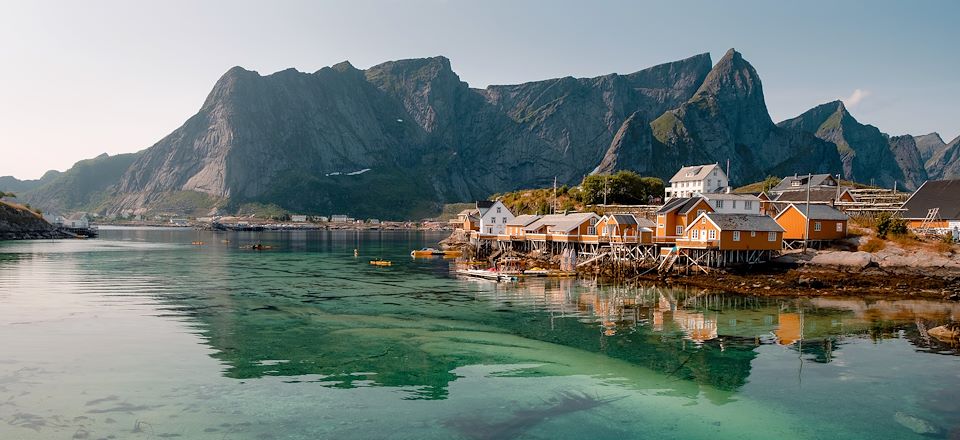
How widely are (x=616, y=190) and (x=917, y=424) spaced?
8914cm

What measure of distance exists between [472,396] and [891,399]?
16.9 metres

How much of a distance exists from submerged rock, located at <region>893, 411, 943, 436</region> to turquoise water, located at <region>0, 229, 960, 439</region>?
4.0 inches

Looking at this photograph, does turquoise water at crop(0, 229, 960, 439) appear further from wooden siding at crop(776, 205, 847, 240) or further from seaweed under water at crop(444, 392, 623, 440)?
wooden siding at crop(776, 205, 847, 240)

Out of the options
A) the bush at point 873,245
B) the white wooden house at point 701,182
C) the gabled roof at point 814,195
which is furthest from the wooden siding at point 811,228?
the white wooden house at point 701,182

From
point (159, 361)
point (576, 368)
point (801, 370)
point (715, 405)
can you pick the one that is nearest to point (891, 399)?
point (801, 370)

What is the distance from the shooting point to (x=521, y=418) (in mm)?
20203

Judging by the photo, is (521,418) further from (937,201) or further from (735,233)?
(937,201)

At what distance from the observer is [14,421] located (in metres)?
19.3

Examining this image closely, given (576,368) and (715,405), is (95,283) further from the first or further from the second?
(715,405)

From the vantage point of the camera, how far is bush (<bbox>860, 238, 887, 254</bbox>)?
194 feet

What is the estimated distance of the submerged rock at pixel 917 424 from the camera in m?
19.6

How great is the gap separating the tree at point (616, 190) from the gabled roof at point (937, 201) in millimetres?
44167

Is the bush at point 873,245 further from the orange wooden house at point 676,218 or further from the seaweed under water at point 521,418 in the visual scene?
the seaweed under water at point 521,418

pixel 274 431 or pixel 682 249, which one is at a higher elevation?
pixel 682 249
